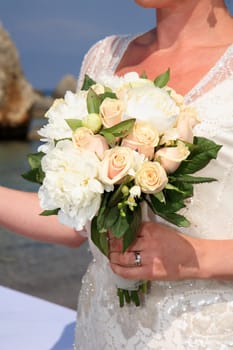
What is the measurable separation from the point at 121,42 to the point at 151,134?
53 centimetres

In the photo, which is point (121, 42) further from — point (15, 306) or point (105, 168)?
point (15, 306)

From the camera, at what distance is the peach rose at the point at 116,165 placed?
1167mm

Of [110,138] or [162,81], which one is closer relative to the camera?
[110,138]

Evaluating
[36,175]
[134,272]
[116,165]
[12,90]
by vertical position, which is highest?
[116,165]

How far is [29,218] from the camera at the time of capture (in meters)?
1.72

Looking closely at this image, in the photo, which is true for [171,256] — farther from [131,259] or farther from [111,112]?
[111,112]

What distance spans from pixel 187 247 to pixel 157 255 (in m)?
0.06

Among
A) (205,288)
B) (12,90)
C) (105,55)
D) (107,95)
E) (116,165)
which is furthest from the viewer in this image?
(12,90)

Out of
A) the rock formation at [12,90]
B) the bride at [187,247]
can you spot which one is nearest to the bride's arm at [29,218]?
the bride at [187,247]

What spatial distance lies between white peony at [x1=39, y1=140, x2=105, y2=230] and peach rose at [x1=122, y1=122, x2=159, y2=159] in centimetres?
6

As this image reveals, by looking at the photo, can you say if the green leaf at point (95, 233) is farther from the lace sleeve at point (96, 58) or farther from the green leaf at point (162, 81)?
the lace sleeve at point (96, 58)

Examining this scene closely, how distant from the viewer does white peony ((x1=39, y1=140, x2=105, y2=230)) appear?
1.18 metres

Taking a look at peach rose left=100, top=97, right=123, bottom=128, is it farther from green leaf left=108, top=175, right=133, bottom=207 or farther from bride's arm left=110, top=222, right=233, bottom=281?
bride's arm left=110, top=222, right=233, bottom=281

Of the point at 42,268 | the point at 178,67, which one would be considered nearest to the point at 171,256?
the point at 178,67
